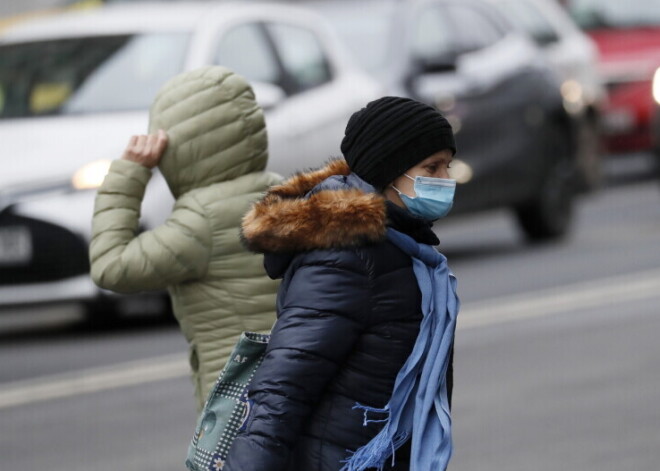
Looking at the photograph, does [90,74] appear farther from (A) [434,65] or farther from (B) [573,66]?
(B) [573,66]

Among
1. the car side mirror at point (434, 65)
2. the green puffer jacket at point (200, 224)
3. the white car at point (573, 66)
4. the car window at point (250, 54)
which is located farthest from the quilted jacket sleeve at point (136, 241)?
the white car at point (573, 66)

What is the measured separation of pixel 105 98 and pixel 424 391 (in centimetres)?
655

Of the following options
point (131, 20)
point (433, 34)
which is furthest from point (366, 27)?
point (131, 20)

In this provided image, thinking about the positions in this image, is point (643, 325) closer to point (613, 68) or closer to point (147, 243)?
point (147, 243)

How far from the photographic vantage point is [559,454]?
20.8 ft

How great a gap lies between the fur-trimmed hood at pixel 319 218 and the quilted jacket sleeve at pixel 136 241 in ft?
1.95

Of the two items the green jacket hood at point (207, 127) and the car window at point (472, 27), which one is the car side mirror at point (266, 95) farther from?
the green jacket hood at point (207, 127)

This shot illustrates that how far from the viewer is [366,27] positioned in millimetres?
12352

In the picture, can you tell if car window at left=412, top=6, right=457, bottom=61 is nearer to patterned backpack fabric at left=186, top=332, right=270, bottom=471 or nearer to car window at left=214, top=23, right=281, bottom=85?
car window at left=214, top=23, right=281, bottom=85

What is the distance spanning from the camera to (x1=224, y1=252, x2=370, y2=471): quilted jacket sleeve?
303 cm

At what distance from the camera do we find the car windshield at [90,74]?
9.52 metres

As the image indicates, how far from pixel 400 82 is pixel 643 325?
3.08 metres

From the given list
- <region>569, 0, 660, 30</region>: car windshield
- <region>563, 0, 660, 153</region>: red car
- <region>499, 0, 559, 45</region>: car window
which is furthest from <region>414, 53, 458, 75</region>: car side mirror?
<region>569, 0, 660, 30</region>: car windshield

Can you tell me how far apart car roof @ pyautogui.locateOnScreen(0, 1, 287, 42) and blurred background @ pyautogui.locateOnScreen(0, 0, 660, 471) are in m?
0.02
